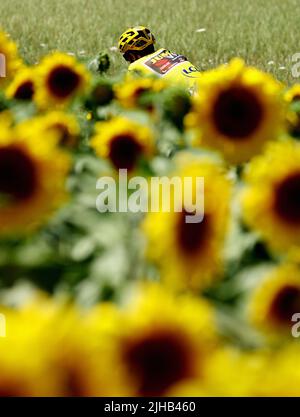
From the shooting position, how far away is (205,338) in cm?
89

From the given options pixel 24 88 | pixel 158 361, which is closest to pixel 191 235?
pixel 158 361

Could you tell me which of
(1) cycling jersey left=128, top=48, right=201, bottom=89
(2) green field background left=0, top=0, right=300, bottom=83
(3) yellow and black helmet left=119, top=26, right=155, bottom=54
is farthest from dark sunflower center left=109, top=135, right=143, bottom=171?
(2) green field background left=0, top=0, right=300, bottom=83

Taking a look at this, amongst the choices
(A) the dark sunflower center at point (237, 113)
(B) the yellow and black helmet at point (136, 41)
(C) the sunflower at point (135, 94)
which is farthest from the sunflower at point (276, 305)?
(B) the yellow and black helmet at point (136, 41)

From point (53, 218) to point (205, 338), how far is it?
2.38 feet

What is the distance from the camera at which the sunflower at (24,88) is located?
2404 millimetres

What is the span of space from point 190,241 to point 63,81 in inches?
45.4

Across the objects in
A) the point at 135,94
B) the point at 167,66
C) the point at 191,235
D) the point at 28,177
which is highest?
the point at 167,66

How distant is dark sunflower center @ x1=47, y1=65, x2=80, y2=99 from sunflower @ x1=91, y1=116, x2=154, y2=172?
0.51 m

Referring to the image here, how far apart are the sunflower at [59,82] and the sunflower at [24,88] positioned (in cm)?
4

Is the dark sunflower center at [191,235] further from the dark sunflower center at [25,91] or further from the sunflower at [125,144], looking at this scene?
the dark sunflower center at [25,91]

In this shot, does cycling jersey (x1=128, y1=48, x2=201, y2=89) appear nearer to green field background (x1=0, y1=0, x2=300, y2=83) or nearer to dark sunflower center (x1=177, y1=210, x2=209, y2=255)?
green field background (x1=0, y1=0, x2=300, y2=83)

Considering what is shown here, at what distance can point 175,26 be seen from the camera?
10.4 m

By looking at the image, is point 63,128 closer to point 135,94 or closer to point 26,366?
point 135,94

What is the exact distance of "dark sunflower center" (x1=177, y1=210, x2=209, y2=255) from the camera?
1.29m
